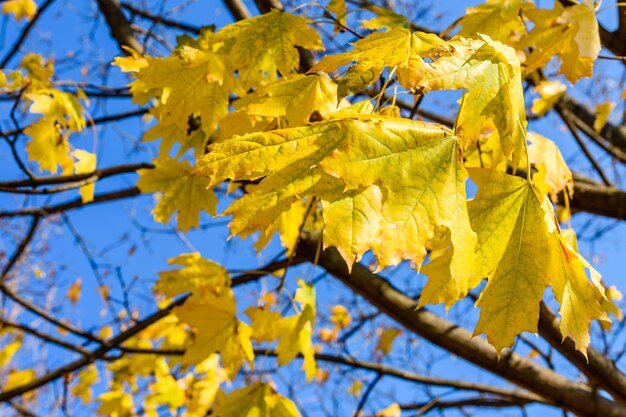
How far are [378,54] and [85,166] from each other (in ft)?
5.77

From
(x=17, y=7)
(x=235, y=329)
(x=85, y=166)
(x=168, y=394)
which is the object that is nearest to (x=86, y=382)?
(x=168, y=394)

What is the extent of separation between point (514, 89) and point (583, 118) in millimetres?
3109

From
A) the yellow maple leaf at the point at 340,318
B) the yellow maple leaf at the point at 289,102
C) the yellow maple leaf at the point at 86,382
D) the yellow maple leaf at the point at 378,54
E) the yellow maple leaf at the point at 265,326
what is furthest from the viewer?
the yellow maple leaf at the point at 340,318

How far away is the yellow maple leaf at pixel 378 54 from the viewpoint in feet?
2.84

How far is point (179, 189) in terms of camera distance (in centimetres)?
193

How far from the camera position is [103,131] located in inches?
154

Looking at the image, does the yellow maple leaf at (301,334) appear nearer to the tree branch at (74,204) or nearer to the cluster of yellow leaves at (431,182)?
the cluster of yellow leaves at (431,182)

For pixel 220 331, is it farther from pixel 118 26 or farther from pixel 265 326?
pixel 118 26

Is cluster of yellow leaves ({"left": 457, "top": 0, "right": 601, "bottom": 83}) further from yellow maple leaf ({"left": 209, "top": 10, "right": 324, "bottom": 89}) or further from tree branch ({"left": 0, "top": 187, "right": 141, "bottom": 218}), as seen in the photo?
tree branch ({"left": 0, "top": 187, "right": 141, "bottom": 218})

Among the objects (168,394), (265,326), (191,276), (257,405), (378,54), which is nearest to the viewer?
(378,54)

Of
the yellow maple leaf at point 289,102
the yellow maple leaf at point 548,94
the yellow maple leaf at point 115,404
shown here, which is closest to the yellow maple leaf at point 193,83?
the yellow maple leaf at point 289,102

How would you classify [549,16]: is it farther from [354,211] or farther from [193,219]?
[193,219]

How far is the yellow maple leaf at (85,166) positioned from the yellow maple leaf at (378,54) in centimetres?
160

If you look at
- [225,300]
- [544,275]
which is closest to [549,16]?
[544,275]
